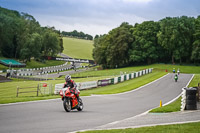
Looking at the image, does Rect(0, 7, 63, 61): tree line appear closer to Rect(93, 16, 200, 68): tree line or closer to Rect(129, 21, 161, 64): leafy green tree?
Rect(93, 16, 200, 68): tree line

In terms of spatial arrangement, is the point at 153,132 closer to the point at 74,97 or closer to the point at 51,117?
the point at 51,117

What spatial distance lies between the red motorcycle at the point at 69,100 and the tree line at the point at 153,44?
74141 millimetres

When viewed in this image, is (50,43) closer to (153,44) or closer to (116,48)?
(116,48)

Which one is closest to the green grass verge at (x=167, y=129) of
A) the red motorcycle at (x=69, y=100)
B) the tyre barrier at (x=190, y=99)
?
the tyre barrier at (x=190, y=99)

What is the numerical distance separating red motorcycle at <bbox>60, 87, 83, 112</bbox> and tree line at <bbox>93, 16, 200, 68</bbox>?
74.1 metres

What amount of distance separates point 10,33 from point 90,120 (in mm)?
103845

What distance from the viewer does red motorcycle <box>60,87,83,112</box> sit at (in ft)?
46.2

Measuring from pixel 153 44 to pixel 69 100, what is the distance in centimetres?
8276

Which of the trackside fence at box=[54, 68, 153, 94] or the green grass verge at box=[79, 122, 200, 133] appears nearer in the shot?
the green grass verge at box=[79, 122, 200, 133]

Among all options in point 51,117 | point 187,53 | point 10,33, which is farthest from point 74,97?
point 10,33

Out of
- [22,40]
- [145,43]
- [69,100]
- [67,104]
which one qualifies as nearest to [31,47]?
[22,40]

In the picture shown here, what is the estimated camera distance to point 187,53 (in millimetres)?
87250

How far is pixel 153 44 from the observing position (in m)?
94.3

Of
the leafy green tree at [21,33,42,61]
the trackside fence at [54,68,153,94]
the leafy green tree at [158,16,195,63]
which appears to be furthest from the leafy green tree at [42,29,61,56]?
the trackside fence at [54,68,153,94]
